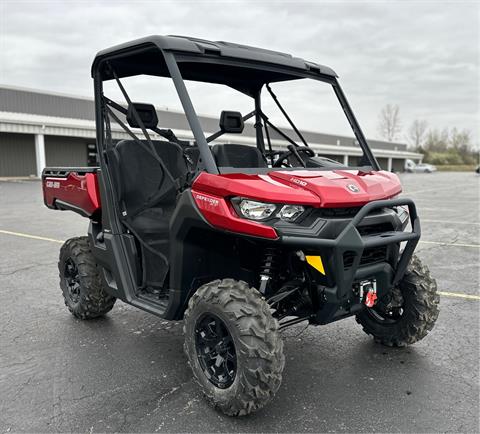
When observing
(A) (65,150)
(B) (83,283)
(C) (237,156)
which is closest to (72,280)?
(B) (83,283)

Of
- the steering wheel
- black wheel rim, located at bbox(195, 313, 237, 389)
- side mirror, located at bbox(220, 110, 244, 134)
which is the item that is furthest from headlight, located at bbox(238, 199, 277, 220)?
side mirror, located at bbox(220, 110, 244, 134)

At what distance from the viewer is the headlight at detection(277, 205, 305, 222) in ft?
8.92

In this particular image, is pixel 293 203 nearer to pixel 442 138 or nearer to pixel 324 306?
pixel 324 306

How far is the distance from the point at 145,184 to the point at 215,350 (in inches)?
62.6

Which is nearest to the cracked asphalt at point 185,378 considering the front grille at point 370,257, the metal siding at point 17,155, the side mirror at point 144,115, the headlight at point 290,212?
the front grille at point 370,257

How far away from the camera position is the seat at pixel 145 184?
12.4 feet

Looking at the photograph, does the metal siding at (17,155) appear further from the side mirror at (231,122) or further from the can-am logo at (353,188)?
the can-am logo at (353,188)

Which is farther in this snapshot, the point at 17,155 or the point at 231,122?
the point at 17,155

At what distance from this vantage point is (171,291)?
320 centimetres

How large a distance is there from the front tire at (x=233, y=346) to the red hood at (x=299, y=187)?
22.5 inches

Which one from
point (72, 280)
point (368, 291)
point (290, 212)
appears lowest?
point (72, 280)

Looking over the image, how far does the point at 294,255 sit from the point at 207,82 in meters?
1.93

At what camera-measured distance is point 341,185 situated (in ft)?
9.39

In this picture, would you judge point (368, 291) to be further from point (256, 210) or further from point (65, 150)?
point (65, 150)
